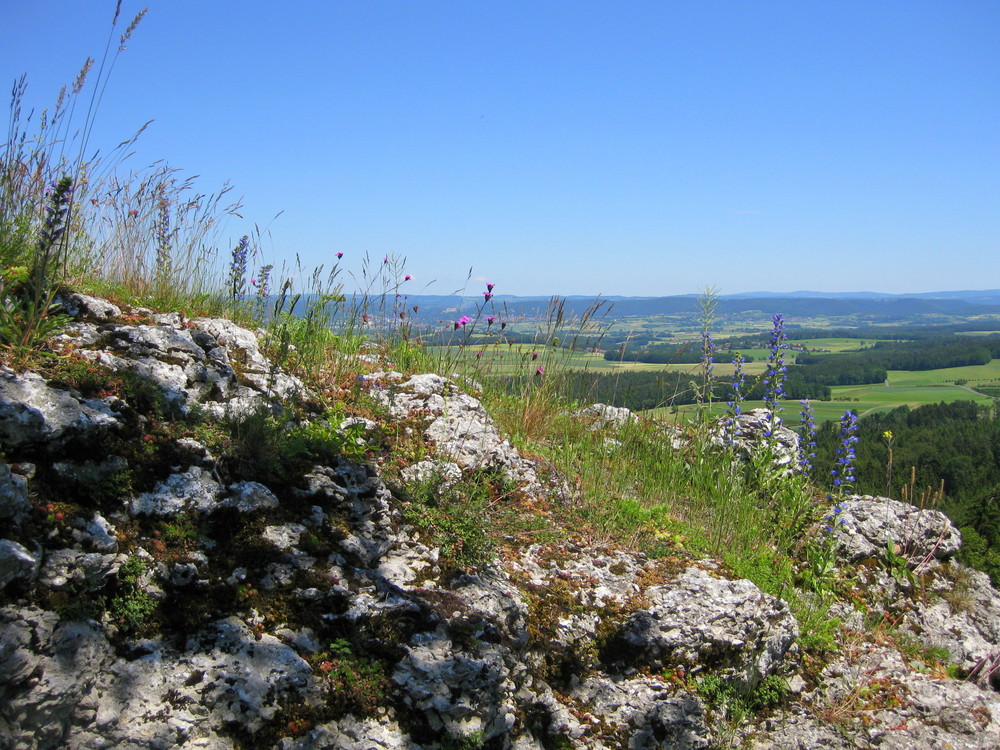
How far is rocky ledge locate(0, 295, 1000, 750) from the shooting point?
2.44 m

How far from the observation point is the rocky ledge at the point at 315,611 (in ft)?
8.01

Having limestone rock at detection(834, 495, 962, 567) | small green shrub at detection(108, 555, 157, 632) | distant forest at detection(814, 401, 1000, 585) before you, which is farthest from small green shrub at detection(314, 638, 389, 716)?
distant forest at detection(814, 401, 1000, 585)

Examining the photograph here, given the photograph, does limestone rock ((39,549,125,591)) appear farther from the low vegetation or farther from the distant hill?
the distant hill

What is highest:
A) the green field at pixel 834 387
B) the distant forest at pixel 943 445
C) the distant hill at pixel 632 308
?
the distant hill at pixel 632 308

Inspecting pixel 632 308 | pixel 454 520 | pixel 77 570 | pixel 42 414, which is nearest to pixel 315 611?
pixel 77 570

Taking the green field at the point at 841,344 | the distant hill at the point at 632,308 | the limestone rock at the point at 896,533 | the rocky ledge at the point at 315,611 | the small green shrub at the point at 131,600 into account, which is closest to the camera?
the rocky ledge at the point at 315,611

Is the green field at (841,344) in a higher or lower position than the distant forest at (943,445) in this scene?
higher

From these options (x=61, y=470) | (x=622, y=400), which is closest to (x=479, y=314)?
(x=622, y=400)

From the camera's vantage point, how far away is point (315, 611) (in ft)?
9.97

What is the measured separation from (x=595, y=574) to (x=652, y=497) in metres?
1.46

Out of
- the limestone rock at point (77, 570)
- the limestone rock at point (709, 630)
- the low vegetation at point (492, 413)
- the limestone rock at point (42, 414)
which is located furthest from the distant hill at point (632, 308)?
the limestone rock at point (77, 570)

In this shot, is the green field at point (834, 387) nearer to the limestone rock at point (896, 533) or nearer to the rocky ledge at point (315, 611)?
the limestone rock at point (896, 533)

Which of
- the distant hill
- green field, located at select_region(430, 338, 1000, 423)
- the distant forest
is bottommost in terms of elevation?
the distant forest

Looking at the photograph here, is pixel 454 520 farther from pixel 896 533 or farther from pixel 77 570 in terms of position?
pixel 896 533
